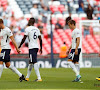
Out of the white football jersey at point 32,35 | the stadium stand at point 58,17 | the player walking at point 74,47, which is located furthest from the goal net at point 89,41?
the white football jersey at point 32,35

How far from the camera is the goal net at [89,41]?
24781 millimetres

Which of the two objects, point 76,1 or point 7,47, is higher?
point 76,1

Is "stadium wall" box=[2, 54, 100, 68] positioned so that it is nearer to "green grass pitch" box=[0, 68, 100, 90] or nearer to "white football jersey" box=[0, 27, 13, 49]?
"green grass pitch" box=[0, 68, 100, 90]

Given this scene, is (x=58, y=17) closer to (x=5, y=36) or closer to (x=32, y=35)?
(x=32, y=35)

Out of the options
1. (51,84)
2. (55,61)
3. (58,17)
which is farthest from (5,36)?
(58,17)

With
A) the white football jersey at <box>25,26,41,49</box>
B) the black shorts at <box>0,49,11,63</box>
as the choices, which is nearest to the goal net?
the white football jersey at <box>25,26,41,49</box>

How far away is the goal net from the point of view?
24.8 metres

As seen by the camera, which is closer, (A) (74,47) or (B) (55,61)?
(A) (74,47)

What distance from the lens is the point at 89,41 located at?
2700cm

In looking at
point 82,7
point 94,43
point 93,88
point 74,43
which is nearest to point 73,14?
point 82,7

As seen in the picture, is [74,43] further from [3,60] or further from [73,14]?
[73,14]

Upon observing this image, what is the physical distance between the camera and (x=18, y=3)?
3125cm

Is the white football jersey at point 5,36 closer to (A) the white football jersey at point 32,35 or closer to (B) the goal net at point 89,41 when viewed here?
(A) the white football jersey at point 32,35

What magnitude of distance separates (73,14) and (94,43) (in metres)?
3.87
